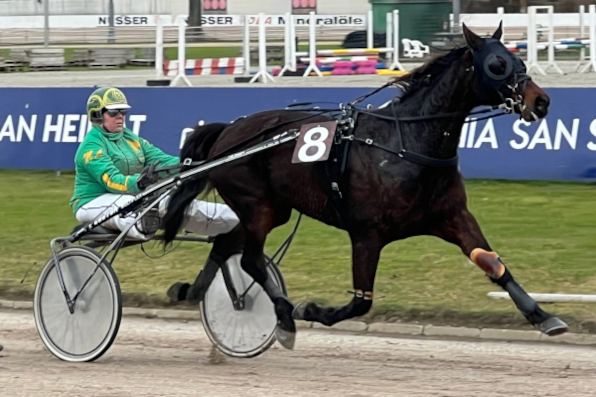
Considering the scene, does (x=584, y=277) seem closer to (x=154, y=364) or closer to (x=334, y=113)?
(x=334, y=113)

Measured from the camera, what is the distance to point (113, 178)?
20.9 feet

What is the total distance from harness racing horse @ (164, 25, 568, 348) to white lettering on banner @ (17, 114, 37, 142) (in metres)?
7.47

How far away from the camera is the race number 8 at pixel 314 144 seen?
573 centimetres

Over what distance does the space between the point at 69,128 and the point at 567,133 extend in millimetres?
5473

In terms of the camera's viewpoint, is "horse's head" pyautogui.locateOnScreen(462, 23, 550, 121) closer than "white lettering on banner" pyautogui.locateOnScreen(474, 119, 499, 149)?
Yes

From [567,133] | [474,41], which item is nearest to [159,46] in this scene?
[567,133]

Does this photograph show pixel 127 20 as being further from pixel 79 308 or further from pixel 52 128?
pixel 79 308

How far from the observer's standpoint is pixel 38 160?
13.1 m

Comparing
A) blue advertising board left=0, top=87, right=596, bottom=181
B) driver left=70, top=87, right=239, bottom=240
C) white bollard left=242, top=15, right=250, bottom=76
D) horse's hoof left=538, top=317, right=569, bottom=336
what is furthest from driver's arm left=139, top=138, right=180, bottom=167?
white bollard left=242, top=15, right=250, bottom=76

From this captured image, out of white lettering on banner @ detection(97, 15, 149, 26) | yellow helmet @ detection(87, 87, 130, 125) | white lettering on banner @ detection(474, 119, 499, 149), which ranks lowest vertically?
white lettering on banner @ detection(474, 119, 499, 149)

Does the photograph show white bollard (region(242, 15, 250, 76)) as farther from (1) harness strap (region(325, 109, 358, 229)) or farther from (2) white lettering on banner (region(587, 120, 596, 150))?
(1) harness strap (region(325, 109, 358, 229))

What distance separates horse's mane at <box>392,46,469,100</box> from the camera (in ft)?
18.6

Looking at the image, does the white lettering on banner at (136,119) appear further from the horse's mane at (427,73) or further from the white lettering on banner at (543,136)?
the horse's mane at (427,73)

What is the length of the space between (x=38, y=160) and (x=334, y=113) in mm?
7646
